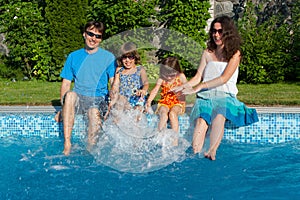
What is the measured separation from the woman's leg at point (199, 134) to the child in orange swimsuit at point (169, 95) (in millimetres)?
248

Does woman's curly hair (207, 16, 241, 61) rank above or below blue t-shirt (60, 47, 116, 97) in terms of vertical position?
above

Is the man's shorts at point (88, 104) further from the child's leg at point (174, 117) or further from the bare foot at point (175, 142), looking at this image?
the bare foot at point (175, 142)

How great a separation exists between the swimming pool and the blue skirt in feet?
1.29

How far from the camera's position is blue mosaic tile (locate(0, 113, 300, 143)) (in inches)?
199

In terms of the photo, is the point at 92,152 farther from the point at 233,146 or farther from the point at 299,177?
the point at 299,177

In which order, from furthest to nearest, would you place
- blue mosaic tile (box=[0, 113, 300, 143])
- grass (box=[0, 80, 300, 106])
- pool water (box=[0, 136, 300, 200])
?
grass (box=[0, 80, 300, 106])
blue mosaic tile (box=[0, 113, 300, 143])
pool water (box=[0, 136, 300, 200])

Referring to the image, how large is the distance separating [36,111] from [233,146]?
2.73m

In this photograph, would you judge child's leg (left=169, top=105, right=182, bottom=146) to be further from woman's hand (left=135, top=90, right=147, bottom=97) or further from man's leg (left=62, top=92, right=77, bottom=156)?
man's leg (left=62, top=92, right=77, bottom=156)

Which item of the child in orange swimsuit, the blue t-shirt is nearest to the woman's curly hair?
the child in orange swimsuit

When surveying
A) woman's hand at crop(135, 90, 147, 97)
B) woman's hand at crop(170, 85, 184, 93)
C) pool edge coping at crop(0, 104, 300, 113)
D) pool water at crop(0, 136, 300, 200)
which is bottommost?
pool water at crop(0, 136, 300, 200)

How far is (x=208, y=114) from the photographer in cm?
479

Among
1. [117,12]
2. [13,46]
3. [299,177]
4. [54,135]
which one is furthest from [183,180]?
[13,46]

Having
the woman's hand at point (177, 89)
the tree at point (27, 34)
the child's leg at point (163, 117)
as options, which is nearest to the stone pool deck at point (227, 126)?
the child's leg at point (163, 117)

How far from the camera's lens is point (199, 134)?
188 inches
